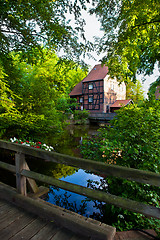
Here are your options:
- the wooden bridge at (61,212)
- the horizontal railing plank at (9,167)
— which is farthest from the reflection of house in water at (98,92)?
the wooden bridge at (61,212)

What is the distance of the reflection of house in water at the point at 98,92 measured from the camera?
1192 inches

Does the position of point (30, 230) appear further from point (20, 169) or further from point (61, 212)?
point (20, 169)

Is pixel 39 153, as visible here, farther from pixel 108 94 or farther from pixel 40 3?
pixel 108 94

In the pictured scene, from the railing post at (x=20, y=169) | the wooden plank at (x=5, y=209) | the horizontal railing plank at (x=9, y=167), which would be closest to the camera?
the wooden plank at (x=5, y=209)

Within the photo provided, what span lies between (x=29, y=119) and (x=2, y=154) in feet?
8.62

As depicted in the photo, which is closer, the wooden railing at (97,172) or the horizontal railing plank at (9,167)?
Result: the wooden railing at (97,172)

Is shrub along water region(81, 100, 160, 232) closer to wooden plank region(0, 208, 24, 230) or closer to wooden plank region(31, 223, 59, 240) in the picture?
wooden plank region(31, 223, 59, 240)

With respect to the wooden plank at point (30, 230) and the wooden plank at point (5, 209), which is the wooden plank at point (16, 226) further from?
the wooden plank at point (5, 209)

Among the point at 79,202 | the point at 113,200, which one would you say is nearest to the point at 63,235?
the point at 113,200

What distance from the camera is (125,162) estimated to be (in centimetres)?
343

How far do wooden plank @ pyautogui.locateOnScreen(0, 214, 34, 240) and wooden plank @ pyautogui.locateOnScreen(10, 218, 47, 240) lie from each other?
0.15ft

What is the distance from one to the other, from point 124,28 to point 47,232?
18.8 feet

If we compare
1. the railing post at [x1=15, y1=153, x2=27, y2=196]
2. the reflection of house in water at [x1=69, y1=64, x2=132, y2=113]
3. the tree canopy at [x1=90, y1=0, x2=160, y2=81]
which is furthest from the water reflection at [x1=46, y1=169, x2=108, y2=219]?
the reflection of house in water at [x1=69, y1=64, x2=132, y2=113]

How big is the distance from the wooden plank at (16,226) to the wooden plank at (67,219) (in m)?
0.11
